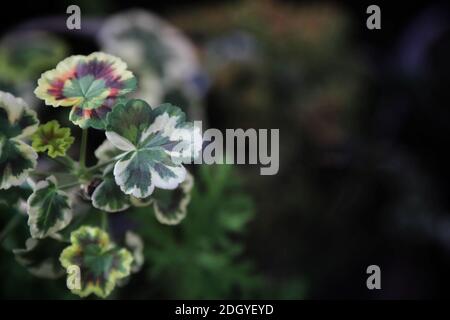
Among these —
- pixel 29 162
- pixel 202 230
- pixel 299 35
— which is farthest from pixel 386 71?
pixel 29 162

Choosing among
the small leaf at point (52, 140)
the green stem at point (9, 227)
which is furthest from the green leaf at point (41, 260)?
the small leaf at point (52, 140)

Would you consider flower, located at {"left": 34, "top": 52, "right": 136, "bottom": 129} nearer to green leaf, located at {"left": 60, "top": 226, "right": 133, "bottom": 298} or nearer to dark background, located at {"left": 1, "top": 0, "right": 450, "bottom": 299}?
green leaf, located at {"left": 60, "top": 226, "right": 133, "bottom": 298}

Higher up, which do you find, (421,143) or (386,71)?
(386,71)

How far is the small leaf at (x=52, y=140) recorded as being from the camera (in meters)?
0.49

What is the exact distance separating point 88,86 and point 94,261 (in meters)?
0.15

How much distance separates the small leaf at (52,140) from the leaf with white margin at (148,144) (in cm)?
5

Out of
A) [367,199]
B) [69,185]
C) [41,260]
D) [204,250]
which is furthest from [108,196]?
[367,199]

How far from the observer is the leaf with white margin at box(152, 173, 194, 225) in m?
0.56

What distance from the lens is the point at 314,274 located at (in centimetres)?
128

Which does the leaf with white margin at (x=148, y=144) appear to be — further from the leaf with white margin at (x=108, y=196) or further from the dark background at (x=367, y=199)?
the dark background at (x=367, y=199)

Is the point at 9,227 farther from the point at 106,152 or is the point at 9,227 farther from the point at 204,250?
the point at 204,250

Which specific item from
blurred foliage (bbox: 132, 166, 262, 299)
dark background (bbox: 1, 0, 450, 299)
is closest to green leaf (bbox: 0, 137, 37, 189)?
blurred foliage (bbox: 132, 166, 262, 299)
